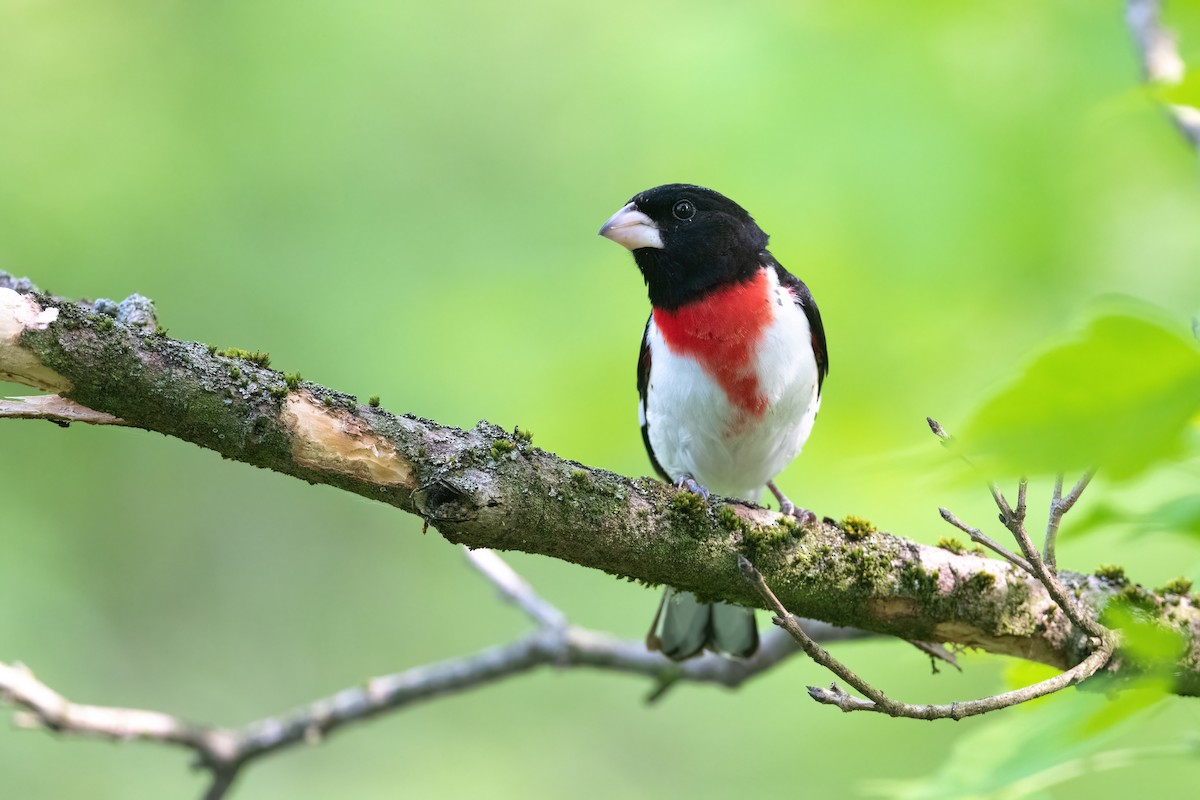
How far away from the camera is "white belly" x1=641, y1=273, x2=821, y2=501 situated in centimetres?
420

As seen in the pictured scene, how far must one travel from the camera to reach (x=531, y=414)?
215 inches

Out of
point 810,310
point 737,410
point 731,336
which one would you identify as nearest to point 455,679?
→ point 737,410

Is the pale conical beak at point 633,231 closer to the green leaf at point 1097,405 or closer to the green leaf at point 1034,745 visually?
the green leaf at point 1034,745

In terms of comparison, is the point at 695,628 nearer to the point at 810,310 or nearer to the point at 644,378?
the point at 644,378

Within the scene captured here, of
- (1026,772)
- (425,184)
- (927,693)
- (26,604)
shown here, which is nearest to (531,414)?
(425,184)

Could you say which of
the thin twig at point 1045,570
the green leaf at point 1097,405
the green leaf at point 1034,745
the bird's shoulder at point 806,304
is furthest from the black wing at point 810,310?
the green leaf at point 1097,405

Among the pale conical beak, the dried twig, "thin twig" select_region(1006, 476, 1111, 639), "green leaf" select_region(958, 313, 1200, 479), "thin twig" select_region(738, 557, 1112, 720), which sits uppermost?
the dried twig

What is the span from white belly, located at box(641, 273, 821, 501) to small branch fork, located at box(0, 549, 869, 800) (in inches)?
27.8

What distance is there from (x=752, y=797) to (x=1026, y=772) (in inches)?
246

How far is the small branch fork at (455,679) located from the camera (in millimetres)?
4223

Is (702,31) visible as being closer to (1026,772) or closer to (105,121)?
(105,121)

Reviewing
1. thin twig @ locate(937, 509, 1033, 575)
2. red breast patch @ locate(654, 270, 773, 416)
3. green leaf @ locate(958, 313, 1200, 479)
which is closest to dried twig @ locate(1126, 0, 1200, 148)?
red breast patch @ locate(654, 270, 773, 416)

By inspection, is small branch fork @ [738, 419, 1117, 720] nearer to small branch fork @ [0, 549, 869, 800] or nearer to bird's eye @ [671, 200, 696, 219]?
small branch fork @ [0, 549, 869, 800]

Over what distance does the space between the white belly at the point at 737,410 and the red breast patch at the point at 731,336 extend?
27 millimetres
